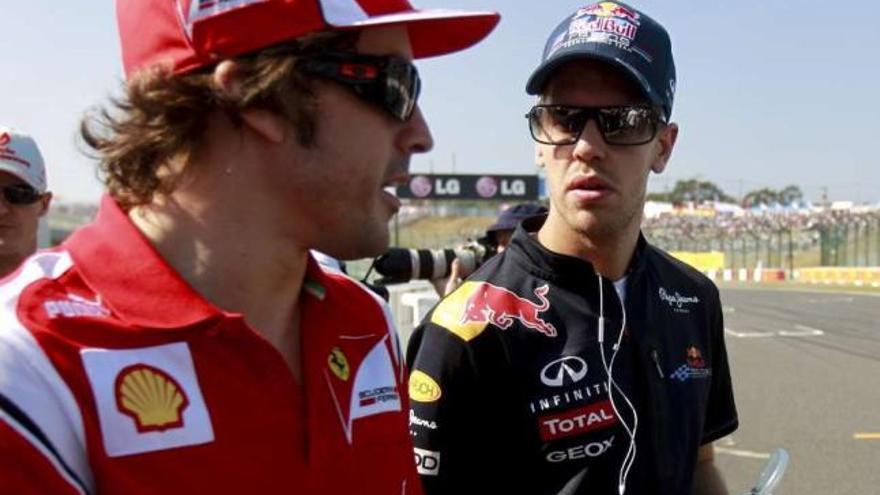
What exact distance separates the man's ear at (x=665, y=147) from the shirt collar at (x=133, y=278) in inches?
59.6

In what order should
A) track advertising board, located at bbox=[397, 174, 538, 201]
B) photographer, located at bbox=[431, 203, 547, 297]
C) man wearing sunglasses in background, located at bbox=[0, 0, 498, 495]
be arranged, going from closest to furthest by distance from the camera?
man wearing sunglasses in background, located at bbox=[0, 0, 498, 495] → photographer, located at bbox=[431, 203, 547, 297] → track advertising board, located at bbox=[397, 174, 538, 201]

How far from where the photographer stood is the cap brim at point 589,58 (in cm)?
226

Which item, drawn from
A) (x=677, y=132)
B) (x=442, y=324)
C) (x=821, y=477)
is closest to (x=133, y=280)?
(x=442, y=324)

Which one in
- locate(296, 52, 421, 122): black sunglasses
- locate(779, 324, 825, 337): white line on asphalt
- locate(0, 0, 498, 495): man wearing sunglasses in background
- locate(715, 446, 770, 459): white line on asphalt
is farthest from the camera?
locate(779, 324, 825, 337): white line on asphalt

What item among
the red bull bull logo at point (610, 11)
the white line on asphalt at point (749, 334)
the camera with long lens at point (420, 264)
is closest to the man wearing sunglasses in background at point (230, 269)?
the red bull bull logo at point (610, 11)

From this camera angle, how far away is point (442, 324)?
2135 millimetres

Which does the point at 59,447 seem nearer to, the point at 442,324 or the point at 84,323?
the point at 84,323

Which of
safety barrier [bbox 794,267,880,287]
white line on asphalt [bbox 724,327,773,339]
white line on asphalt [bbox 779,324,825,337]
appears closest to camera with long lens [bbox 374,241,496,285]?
white line on asphalt [bbox 724,327,773,339]

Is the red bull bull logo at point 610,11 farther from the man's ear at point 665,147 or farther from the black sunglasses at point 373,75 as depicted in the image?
the black sunglasses at point 373,75

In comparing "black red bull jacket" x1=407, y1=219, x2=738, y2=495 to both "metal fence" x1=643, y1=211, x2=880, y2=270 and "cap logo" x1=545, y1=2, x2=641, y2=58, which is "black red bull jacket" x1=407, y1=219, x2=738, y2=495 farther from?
"metal fence" x1=643, y1=211, x2=880, y2=270

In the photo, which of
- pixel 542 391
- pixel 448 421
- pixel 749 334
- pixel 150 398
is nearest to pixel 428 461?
pixel 448 421

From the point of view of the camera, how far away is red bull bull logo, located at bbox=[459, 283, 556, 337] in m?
2.11

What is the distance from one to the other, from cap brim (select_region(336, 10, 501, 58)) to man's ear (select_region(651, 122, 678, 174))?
91 cm

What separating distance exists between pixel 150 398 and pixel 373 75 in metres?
0.65
